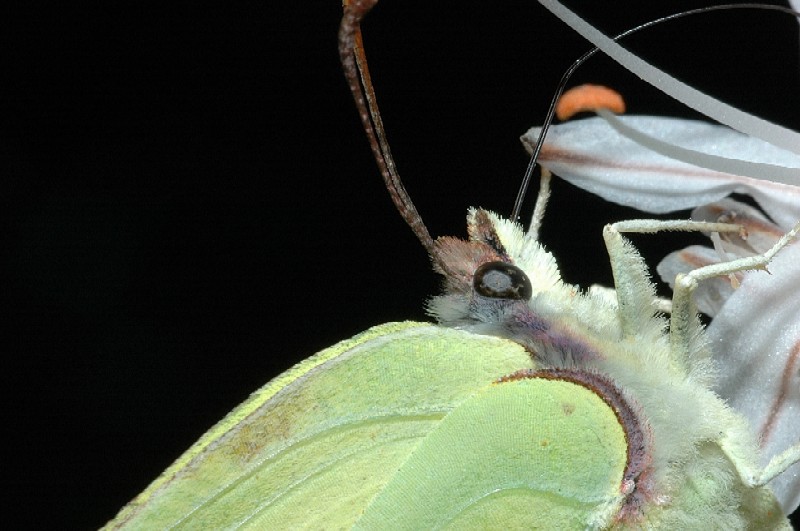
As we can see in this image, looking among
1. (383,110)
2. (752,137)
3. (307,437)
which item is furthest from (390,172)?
(383,110)

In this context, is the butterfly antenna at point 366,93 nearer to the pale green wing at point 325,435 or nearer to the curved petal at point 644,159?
the pale green wing at point 325,435

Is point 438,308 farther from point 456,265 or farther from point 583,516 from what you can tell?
point 583,516

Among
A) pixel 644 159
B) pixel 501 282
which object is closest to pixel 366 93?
pixel 501 282

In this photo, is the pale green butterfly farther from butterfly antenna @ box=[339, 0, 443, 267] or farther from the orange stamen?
the orange stamen

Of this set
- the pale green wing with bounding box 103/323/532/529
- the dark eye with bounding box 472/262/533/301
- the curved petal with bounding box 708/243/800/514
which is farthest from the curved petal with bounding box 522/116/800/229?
the pale green wing with bounding box 103/323/532/529

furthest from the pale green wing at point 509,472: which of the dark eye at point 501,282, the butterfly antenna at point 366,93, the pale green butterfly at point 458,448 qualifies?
the butterfly antenna at point 366,93
